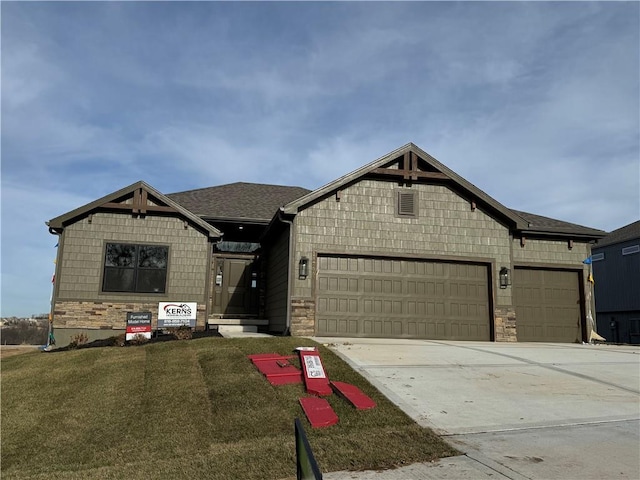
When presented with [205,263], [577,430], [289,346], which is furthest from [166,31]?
[577,430]

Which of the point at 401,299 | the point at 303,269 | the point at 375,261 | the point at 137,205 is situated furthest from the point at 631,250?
the point at 137,205

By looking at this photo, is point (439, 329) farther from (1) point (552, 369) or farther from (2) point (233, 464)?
(2) point (233, 464)

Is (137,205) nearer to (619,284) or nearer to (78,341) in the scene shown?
(78,341)

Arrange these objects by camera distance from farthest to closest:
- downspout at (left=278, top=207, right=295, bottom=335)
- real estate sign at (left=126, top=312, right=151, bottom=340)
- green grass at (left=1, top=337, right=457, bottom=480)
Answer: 1. downspout at (left=278, top=207, right=295, bottom=335)
2. real estate sign at (left=126, top=312, right=151, bottom=340)
3. green grass at (left=1, top=337, right=457, bottom=480)

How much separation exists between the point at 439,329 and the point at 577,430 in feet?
27.9

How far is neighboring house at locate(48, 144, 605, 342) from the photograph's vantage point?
14156mm

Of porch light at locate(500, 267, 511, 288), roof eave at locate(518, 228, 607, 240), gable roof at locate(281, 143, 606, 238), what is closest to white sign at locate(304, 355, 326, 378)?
gable roof at locate(281, 143, 606, 238)

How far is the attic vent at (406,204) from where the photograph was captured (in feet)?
49.1

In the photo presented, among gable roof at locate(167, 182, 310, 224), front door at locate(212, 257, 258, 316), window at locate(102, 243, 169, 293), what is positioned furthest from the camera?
front door at locate(212, 257, 258, 316)

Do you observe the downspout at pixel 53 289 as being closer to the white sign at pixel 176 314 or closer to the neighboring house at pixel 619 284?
the white sign at pixel 176 314

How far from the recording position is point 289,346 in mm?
10344

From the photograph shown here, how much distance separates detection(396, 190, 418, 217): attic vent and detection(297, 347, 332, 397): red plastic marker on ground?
298 inches

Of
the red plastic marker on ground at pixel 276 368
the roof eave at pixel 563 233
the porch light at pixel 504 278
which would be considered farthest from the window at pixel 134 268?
the roof eave at pixel 563 233

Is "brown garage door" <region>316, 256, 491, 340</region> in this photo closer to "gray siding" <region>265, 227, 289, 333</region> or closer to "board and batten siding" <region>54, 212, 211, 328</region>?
"gray siding" <region>265, 227, 289, 333</region>
